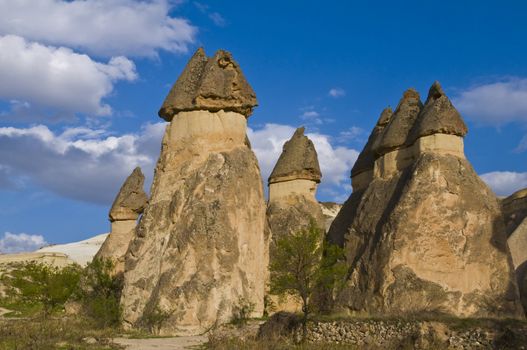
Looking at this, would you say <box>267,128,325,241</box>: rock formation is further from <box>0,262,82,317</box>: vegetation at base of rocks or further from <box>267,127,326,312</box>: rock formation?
<box>0,262,82,317</box>: vegetation at base of rocks

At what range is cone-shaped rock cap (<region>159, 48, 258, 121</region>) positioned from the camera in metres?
18.7

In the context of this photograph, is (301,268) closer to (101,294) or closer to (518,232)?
(101,294)

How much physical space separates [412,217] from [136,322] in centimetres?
765

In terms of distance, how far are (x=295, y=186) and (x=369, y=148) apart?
3.41 m

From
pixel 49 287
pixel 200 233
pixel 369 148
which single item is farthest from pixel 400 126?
pixel 49 287

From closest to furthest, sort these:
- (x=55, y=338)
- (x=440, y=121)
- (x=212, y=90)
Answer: (x=55, y=338)
(x=440, y=121)
(x=212, y=90)

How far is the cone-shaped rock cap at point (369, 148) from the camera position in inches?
916

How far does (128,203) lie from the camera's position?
2433cm

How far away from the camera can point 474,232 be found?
16.5m

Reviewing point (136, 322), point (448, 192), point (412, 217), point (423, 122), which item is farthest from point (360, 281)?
point (136, 322)

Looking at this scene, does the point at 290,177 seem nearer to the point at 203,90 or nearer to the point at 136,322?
the point at 203,90

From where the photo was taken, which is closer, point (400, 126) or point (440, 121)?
point (440, 121)

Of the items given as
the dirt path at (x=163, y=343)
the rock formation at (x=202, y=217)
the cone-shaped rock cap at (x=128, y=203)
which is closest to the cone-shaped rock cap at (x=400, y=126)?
the rock formation at (x=202, y=217)

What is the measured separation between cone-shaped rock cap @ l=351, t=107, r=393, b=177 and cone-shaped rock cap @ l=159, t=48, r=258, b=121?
5.83 metres
